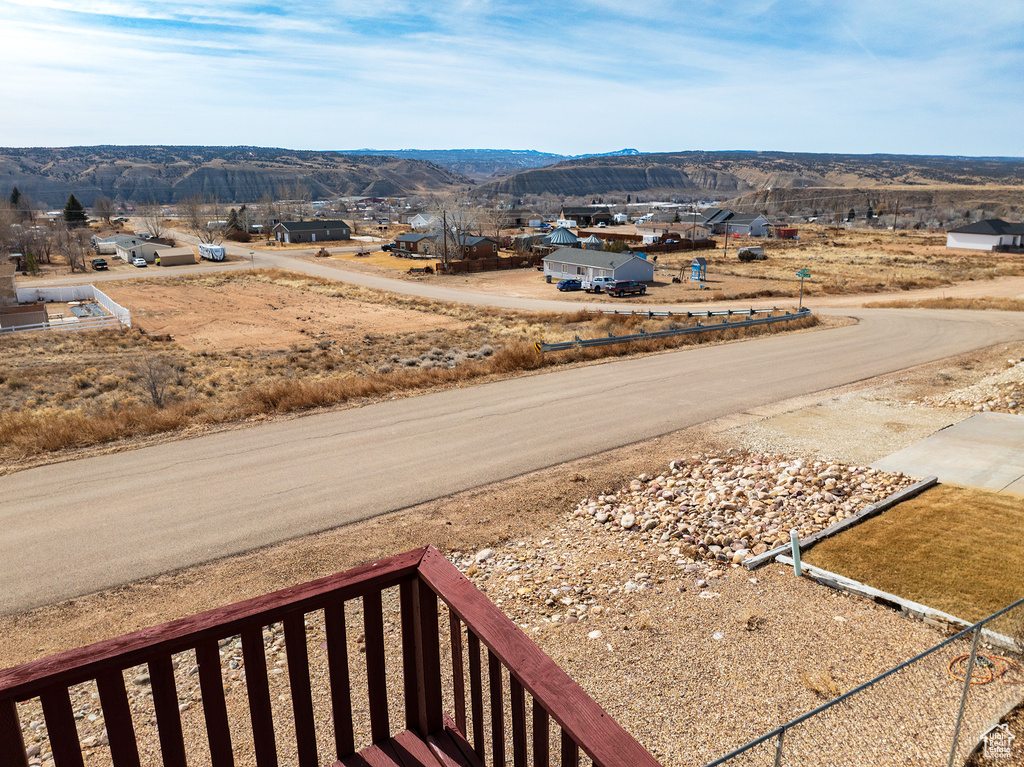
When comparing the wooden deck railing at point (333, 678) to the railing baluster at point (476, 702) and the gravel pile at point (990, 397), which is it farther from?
the gravel pile at point (990, 397)

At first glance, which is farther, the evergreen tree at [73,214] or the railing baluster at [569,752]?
the evergreen tree at [73,214]

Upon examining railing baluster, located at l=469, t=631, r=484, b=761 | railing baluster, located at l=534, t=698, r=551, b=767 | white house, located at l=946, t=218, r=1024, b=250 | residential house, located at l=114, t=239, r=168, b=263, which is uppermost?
railing baluster, located at l=534, t=698, r=551, b=767

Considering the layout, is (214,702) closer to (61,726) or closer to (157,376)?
(61,726)

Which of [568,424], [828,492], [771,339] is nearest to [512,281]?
[771,339]

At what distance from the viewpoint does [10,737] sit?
8.35ft

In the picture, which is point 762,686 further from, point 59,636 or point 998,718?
point 59,636

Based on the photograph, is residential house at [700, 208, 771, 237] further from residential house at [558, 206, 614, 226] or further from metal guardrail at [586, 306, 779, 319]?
metal guardrail at [586, 306, 779, 319]

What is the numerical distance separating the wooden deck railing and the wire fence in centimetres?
404

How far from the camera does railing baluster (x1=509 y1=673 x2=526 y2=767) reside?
294cm

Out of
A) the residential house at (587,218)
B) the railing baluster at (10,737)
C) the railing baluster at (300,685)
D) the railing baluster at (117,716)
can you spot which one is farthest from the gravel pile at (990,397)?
the residential house at (587,218)

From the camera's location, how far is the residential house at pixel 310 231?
11212 cm

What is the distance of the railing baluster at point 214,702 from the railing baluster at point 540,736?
139cm

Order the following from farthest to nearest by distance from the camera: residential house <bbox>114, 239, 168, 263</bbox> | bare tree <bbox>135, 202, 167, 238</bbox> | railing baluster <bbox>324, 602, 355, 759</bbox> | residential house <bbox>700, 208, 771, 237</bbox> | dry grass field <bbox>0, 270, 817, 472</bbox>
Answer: bare tree <bbox>135, 202, 167, 238</bbox> → residential house <bbox>700, 208, 771, 237</bbox> → residential house <bbox>114, 239, 168, 263</bbox> → dry grass field <bbox>0, 270, 817, 472</bbox> → railing baluster <bbox>324, 602, 355, 759</bbox>

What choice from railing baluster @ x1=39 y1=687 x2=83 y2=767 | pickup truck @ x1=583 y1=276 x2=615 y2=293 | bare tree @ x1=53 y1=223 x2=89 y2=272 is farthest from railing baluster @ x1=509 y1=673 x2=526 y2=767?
bare tree @ x1=53 y1=223 x2=89 y2=272
